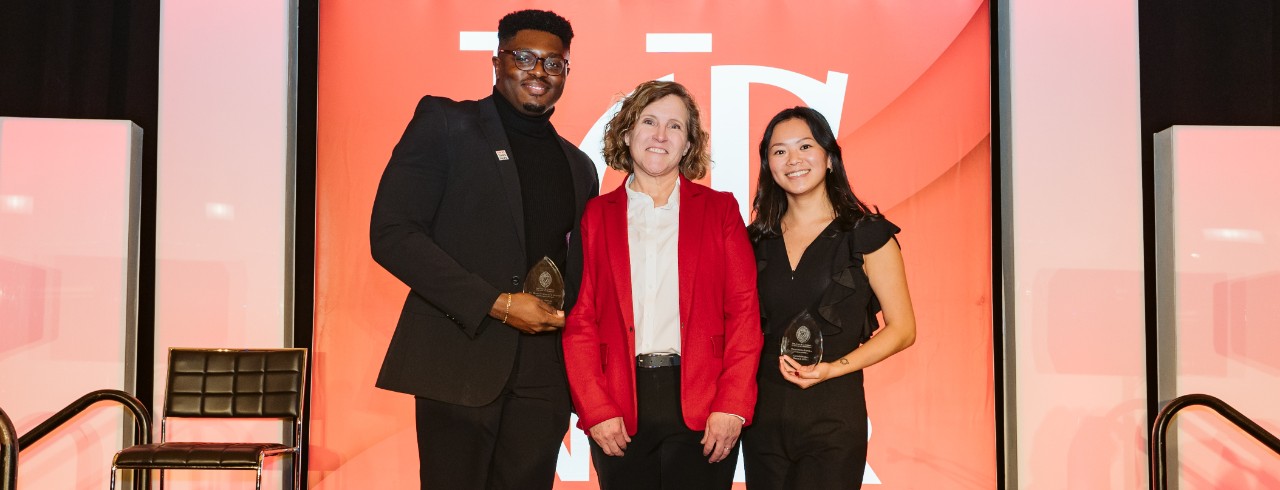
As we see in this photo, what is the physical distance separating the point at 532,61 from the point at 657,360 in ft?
4.52

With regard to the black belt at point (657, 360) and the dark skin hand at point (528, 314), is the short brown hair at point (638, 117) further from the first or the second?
the black belt at point (657, 360)

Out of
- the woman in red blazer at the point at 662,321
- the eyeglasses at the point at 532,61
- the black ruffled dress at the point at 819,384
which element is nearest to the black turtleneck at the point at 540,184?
the eyeglasses at the point at 532,61

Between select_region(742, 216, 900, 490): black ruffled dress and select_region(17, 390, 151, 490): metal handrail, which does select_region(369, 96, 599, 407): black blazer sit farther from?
select_region(17, 390, 151, 490): metal handrail

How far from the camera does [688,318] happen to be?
3189mm

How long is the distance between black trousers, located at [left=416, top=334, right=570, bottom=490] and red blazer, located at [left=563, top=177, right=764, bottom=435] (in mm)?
324

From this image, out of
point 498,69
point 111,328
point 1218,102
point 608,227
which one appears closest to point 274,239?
point 111,328

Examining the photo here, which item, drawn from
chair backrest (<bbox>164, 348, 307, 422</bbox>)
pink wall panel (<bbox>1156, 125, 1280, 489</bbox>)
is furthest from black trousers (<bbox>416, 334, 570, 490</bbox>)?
pink wall panel (<bbox>1156, 125, 1280, 489</bbox>)

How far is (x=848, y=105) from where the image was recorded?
15.1 ft

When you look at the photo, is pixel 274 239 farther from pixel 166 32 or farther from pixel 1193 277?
pixel 1193 277

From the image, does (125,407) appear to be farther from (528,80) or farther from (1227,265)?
(1227,265)

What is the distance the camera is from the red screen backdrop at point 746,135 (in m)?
4.55

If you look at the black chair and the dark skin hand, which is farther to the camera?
the black chair

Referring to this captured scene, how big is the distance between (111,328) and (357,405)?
1111 millimetres

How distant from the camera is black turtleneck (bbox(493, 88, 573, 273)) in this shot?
144 inches
